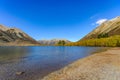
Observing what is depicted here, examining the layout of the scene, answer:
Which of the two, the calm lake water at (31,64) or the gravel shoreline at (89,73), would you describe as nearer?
the gravel shoreline at (89,73)

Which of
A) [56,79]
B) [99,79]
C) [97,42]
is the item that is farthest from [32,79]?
[97,42]

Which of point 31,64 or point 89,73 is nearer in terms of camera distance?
point 89,73

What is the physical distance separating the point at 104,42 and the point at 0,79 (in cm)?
15687

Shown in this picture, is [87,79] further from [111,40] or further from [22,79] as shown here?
[111,40]

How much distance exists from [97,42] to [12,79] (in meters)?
173

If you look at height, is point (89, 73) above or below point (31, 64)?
above

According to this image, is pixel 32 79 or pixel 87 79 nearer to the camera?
pixel 87 79

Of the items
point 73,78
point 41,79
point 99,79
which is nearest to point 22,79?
point 41,79

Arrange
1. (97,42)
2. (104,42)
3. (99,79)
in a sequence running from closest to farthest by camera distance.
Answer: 1. (99,79)
2. (104,42)
3. (97,42)

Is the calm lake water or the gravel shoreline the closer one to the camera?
the gravel shoreline

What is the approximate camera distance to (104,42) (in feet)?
541

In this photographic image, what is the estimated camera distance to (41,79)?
1880cm

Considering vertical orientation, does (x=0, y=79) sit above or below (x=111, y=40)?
below

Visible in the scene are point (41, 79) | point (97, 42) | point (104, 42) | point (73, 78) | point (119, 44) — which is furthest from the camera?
point (97, 42)
